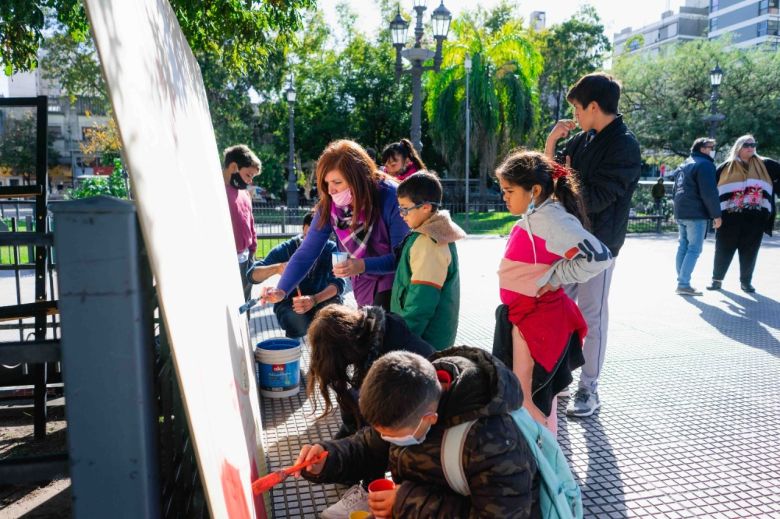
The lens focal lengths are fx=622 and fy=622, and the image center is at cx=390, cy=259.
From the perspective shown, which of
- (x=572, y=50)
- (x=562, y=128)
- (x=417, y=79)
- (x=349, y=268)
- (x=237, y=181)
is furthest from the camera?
(x=572, y=50)

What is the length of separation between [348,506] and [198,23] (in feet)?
19.8

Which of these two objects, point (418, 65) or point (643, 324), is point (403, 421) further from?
point (418, 65)

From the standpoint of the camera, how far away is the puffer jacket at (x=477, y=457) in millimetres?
1811

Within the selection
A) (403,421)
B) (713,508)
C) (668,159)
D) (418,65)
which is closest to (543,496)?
(403,421)

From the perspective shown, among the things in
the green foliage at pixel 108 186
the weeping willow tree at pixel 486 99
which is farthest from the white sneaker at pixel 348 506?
the weeping willow tree at pixel 486 99

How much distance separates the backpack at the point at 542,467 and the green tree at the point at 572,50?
37.5 meters

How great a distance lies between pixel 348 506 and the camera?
260cm

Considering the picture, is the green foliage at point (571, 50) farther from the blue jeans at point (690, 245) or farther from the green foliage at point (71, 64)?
the blue jeans at point (690, 245)

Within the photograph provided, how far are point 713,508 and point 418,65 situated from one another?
31.3 feet

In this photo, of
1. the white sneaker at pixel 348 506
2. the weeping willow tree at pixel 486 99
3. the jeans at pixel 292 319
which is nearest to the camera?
the white sneaker at pixel 348 506

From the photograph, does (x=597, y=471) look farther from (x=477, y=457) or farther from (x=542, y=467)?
(x=477, y=457)

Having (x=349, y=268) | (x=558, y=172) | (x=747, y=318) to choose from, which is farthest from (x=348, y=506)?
(x=747, y=318)

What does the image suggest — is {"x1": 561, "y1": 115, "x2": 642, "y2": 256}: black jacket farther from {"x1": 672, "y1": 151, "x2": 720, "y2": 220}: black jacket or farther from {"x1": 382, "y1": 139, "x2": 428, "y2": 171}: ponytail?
{"x1": 672, "y1": 151, "x2": 720, "y2": 220}: black jacket

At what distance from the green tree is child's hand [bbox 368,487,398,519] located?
3770cm
